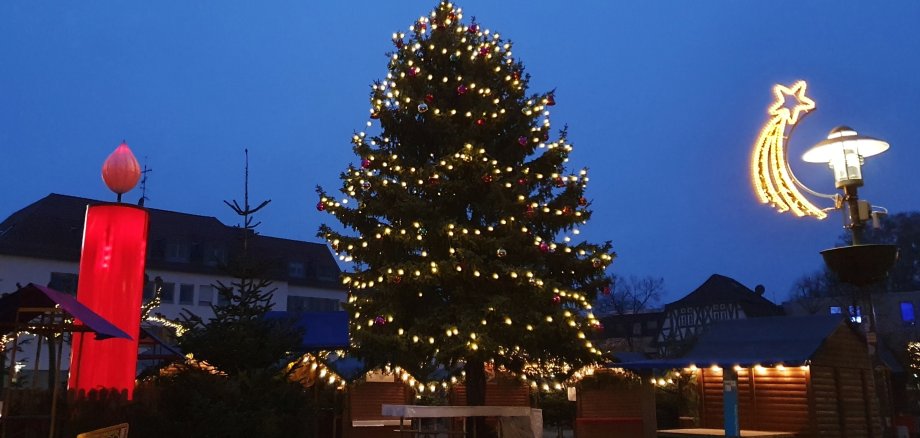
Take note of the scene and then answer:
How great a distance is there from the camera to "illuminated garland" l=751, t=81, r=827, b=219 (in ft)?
25.3

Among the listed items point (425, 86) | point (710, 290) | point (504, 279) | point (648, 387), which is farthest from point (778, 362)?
point (710, 290)

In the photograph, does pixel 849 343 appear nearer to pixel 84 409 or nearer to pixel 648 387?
pixel 648 387

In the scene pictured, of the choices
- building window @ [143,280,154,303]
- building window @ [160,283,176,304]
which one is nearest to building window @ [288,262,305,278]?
building window @ [160,283,176,304]

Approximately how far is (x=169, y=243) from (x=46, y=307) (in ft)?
130

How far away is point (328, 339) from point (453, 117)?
20.4 feet

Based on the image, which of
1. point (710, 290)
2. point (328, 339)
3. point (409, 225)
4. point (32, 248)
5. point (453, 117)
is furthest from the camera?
point (710, 290)

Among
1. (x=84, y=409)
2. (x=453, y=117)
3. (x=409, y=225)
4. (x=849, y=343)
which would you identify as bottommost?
(x=84, y=409)

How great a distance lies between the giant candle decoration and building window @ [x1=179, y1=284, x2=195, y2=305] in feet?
117

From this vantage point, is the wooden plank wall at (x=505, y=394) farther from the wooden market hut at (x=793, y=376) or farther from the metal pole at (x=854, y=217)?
the metal pole at (x=854, y=217)

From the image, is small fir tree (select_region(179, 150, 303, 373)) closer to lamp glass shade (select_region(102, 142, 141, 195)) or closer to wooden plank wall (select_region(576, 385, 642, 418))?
lamp glass shade (select_region(102, 142, 141, 195))

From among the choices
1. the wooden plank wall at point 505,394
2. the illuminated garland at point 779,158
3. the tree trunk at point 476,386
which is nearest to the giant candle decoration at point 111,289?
the tree trunk at point 476,386

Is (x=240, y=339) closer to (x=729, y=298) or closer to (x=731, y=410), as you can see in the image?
(x=731, y=410)

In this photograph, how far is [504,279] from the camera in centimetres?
1617

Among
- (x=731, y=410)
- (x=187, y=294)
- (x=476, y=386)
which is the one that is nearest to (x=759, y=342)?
(x=731, y=410)
